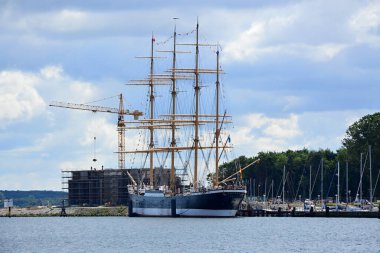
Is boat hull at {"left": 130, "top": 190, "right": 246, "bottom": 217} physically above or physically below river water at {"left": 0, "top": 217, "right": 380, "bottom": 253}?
above

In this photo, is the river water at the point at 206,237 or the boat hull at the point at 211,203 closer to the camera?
the river water at the point at 206,237

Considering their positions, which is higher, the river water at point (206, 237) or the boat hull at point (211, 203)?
the boat hull at point (211, 203)

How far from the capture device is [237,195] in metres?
190

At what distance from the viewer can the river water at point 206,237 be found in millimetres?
122250

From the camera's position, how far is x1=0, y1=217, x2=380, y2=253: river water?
401 feet

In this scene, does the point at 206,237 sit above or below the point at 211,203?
below

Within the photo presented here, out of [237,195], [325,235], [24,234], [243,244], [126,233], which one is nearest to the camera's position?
[243,244]

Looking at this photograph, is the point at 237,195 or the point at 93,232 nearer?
the point at 93,232

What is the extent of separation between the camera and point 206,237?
139m

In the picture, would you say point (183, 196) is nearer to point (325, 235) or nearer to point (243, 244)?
point (325, 235)

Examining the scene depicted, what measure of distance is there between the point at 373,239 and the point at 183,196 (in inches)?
2690

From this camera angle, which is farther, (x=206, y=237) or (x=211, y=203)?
(x=211, y=203)

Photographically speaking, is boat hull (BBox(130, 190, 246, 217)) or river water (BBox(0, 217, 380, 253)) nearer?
river water (BBox(0, 217, 380, 253))

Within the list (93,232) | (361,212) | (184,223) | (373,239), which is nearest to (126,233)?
(93,232)
